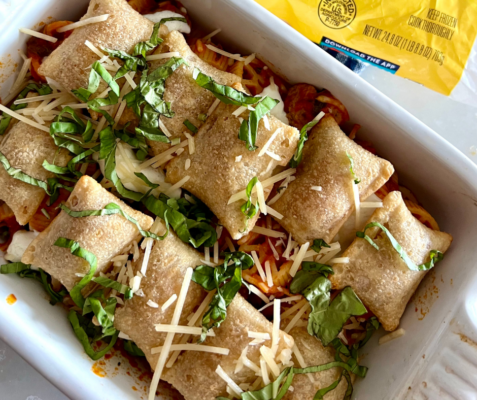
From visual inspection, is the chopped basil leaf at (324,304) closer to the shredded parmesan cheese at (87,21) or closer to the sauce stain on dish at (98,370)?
the sauce stain on dish at (98,370)

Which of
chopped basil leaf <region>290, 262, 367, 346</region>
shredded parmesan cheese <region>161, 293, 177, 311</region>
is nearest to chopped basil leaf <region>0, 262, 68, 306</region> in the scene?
shredded parmesan cheese <region>161, 293, 177, 311</region>

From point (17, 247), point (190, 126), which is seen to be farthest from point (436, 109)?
point (17, 247)

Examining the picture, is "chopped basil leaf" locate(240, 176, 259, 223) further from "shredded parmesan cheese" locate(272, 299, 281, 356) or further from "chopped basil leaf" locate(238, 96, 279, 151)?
"shredded parmesan cheese" locate(272, 299, 281, 356)

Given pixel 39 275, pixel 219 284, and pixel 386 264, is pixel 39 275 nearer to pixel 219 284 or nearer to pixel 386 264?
pixel 219 284

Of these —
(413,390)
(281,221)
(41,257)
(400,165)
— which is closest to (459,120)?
(400,165)

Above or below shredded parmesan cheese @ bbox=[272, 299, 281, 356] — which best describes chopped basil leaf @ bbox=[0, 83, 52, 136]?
above

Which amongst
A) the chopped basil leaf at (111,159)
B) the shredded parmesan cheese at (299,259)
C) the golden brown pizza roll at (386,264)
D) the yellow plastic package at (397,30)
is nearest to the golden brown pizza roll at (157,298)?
the chopped basil leaf at (111,159)
